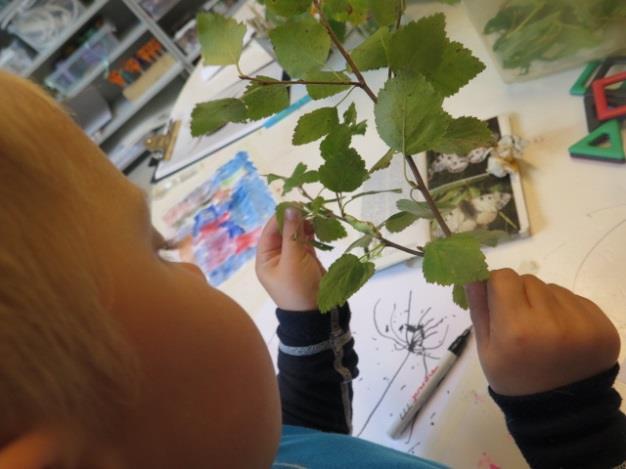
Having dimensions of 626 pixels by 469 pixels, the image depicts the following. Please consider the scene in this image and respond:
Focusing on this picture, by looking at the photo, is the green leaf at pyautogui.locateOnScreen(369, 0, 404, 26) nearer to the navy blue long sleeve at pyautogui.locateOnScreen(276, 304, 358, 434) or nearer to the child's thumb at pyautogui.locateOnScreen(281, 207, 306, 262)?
the child's thumb at pyautogui.locateOnScreen(281, 207, 306, 262)

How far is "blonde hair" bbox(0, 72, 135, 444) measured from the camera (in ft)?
0.88

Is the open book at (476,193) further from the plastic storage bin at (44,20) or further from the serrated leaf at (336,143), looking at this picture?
→ the plastic storage bin at (44,20)

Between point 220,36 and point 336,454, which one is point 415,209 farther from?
point 336,454

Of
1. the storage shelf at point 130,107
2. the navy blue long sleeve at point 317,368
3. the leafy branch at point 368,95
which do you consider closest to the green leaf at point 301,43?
the leafy branch at point 368,95

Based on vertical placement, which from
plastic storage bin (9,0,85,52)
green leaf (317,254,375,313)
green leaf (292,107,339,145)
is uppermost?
plastic storage bin (9,0,85,52)

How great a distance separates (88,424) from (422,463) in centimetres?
31

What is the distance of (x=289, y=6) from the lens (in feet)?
1.11

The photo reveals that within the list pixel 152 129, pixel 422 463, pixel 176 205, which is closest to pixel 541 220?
pixel 422 463

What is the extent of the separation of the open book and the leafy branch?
20cm

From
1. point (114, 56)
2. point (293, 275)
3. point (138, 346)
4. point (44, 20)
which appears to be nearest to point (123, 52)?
point (114, 56)

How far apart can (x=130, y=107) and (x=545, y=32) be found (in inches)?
84.3

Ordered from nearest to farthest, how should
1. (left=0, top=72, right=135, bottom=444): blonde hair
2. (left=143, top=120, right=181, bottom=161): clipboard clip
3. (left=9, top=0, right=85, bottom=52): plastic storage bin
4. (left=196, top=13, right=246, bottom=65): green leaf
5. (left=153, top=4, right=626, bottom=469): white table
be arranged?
(left=0, top=72, right=135, bottom=444): blonde hair
(left=196, top=13, right=246, bottom=65): green leaf
(left=153, top=4, right=626, bottom=469): white table
(left=143, top=120, right=181, bottom=161): clipboard clip
(left=9, top=0, right=85, bottom=52): plastic storage bin

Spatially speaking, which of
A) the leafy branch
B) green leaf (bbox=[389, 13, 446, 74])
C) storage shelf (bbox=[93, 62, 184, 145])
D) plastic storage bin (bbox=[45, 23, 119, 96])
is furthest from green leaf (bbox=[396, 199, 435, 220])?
plastic storage bin (bbox=[45, 23, 119, 96])

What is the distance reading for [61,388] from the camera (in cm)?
29
